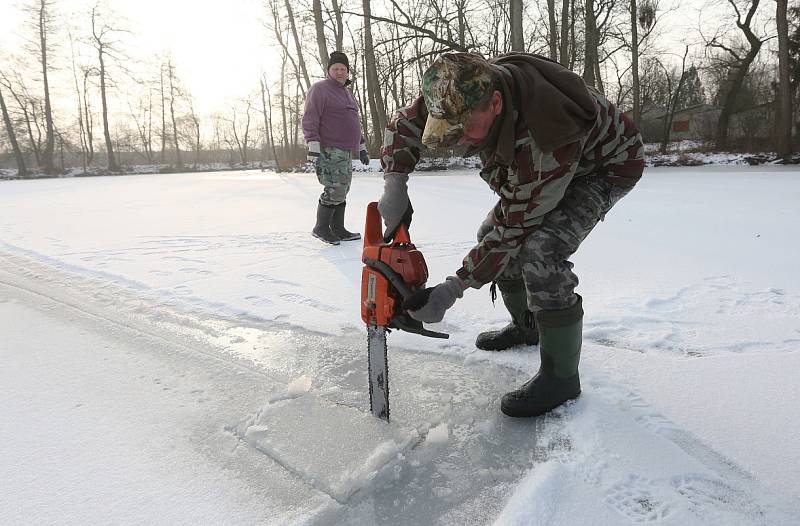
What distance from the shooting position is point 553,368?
1.59 meters

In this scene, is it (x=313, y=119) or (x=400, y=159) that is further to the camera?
(x=313, y=119)

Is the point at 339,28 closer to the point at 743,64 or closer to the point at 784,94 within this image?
the point at 784,94

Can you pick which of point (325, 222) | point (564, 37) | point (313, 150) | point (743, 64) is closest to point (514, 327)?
point (325, 222)

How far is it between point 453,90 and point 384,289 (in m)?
0.60

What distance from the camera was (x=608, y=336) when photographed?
2139 millimetres

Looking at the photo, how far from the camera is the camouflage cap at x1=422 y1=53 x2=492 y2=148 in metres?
1.23

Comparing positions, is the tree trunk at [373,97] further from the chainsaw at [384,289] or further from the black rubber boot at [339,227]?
the chainsaw at [384,289]

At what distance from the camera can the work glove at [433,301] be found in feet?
4.68

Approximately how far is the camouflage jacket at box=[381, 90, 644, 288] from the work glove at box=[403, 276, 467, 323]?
2.0 inches

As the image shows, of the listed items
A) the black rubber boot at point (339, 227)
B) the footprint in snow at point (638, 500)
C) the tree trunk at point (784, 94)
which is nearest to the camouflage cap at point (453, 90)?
the footprint in snow at point (638, 500)

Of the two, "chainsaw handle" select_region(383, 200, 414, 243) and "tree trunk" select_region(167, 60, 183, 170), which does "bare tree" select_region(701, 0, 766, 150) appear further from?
"tree trunk" select_region(167, 60, 183, 170)

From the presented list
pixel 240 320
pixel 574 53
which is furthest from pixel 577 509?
pixel 574 53

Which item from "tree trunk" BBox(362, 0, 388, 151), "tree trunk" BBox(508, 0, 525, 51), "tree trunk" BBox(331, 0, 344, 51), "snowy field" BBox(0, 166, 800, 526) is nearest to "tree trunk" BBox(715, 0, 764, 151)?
"tree trunk" BBox(508, 0, 525, 51)

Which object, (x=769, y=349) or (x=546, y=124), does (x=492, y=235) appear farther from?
(x=769, y=349)
